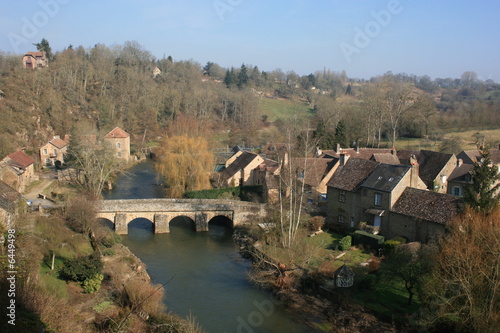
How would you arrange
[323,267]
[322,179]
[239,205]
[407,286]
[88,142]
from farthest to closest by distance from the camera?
[88,142], [322,179], [239,205], [323,267], [407,286]

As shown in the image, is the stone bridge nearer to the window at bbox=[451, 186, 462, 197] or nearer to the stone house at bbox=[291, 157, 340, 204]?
the stone house at bbox=[291, 157, 340, 204]

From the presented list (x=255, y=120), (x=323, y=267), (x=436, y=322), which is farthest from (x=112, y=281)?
(x=255, y=120)

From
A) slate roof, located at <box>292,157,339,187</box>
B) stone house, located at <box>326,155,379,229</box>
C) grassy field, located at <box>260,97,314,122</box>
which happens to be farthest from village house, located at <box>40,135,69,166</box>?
grassy field, located at <box>260,97,314,122</box>

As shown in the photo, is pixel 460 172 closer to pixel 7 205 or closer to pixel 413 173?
pixel 413 173

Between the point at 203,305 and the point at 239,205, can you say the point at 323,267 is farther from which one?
the point at 239,205

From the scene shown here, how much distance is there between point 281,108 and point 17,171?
77.8m

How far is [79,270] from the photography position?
23.4 metres

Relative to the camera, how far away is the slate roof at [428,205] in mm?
26891

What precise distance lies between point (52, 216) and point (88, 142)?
1485cm

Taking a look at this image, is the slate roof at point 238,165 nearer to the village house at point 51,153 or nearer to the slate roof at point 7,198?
the slate roof at point 7,198

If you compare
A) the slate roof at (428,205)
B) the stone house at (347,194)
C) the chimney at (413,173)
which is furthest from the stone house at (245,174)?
the slate roof at (428,205)

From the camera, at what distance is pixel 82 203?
104ft

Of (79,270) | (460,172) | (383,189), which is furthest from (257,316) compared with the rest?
(460,172)

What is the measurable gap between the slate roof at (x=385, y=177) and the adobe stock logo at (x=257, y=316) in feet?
38.3
